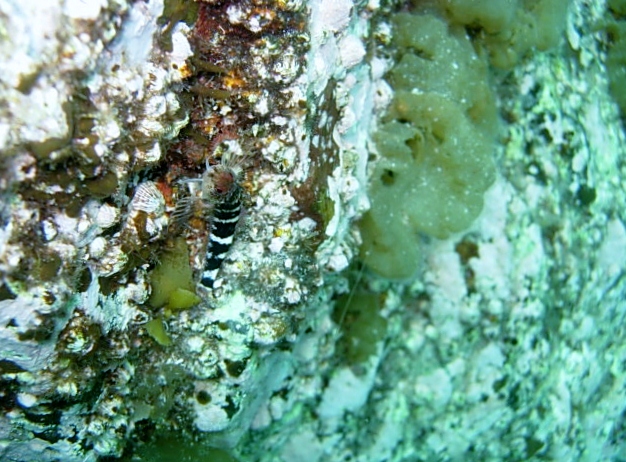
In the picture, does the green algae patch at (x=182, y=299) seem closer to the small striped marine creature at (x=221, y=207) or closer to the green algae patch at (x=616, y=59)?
the small striped marine creature at (x=221, y=207)

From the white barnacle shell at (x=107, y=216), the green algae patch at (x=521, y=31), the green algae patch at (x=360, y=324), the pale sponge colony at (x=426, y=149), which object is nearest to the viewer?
the white barnacle shell at (x=107, y=216)

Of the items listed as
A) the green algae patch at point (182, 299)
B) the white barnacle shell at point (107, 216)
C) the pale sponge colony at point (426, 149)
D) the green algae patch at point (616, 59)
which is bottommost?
the green algae patch at point (182, 299)

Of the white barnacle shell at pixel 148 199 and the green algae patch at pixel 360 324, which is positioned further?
the green algae patch at pixel 360 324

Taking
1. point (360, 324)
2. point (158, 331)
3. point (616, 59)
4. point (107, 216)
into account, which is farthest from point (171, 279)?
point (616, 59)

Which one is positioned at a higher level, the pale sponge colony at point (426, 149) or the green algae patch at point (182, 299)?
the pale sponge colony at point (426, 149)

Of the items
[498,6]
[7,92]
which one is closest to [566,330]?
[498,6]

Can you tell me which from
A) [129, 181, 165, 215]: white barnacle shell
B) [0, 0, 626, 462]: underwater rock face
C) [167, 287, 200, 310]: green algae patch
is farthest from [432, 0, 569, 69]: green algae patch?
[167, 287, 200, 310]: green algae patch

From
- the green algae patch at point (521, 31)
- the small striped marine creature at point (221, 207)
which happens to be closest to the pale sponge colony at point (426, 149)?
the green algae patch at point (521, 31)

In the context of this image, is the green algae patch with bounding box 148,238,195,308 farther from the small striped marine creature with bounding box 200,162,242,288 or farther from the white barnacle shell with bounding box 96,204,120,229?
the white barnacle shell with bounding box 96,204,120,229
